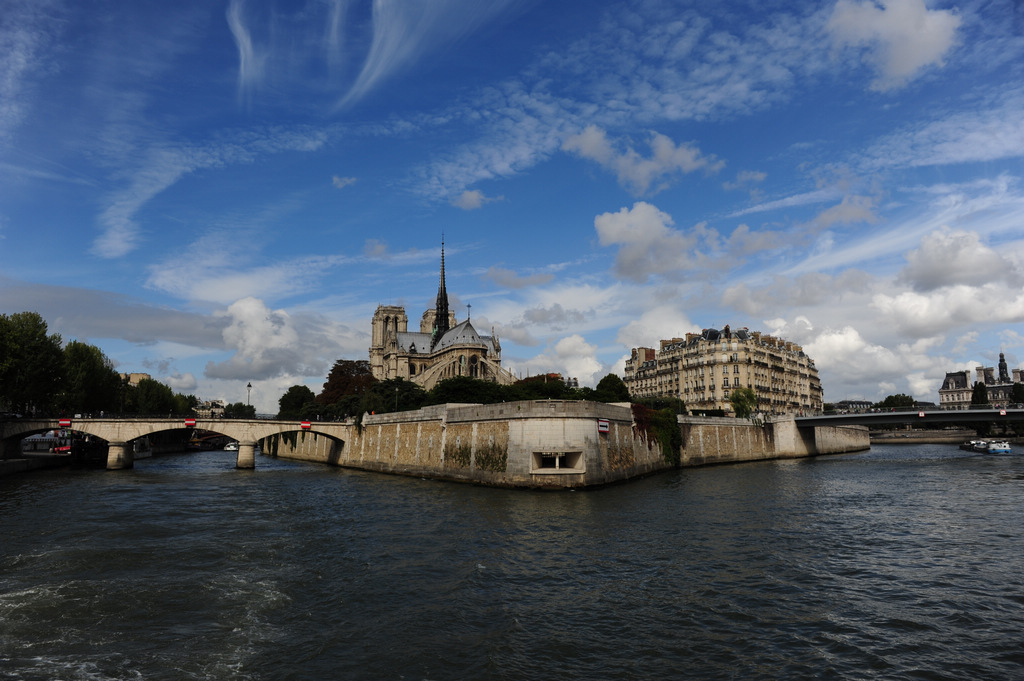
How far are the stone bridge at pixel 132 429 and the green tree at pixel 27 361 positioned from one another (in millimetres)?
4975

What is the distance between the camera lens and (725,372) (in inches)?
4668

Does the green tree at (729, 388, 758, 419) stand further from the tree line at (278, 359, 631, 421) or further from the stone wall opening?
the stone wall opening

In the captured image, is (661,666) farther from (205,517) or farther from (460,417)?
(460,417)

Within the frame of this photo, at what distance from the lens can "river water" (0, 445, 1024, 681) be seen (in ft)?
46.1

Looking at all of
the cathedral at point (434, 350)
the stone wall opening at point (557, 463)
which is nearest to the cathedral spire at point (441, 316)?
the cathedral at point (434, 350)

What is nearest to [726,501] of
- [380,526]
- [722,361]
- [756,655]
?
[380,526]

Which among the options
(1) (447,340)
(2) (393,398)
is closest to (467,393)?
(2) (393,398)

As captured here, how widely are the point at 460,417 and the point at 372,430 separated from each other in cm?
2188

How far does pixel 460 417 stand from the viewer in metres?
52.0

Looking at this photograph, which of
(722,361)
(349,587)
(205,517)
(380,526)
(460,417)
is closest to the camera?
(349,587)

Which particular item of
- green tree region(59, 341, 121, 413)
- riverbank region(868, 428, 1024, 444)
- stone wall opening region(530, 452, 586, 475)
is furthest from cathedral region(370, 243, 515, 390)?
riverbank region(868, 428, 1024, 444)

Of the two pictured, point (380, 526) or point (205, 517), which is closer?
point (380, 526)

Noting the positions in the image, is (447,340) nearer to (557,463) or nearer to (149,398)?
(149,398)

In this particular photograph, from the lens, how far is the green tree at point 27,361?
6188 cm
